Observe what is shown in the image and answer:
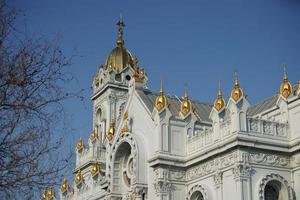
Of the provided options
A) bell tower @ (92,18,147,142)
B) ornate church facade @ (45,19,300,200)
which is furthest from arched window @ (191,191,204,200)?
bell tower @ (92,18,147,142)

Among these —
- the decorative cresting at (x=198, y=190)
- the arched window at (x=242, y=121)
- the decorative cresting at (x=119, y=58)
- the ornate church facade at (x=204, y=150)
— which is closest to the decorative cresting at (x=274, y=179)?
the ornate church facade at (x=204, y=150)

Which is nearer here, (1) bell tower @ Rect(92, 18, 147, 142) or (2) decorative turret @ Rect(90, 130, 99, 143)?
(2) decorative turret @ Rect(90, 130, 99, 143)

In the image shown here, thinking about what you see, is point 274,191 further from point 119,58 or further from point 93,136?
point 119,58

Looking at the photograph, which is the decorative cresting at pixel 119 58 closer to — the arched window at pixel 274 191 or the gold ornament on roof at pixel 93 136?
the gold ornament on roof at pixel 93 136

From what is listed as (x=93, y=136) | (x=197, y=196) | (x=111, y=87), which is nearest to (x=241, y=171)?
(x=197, y=196)

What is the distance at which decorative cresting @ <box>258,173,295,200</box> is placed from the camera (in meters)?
33.5

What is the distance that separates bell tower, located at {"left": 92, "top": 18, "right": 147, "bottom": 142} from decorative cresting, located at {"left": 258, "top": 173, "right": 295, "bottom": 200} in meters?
31.5

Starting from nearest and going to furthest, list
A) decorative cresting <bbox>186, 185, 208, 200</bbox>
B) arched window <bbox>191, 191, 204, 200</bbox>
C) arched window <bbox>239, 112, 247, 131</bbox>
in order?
1. arched window <bbox>239, 112, 247, 131</bbox>
2. decorative cresting <bbox>186, 185, 208, 200</bbox>
3. arched window <bbox>191, 191, 204, 200</bbox>

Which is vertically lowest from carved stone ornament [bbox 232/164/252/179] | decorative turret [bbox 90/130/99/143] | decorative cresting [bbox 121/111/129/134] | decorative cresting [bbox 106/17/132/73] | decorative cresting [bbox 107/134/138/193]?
carved stone ornament [bbox 232/164/252/179]

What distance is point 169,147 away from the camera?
Answer: 127ft

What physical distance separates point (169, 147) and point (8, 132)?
23480 mm

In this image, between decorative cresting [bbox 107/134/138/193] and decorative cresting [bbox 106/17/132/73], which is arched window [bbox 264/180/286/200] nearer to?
decorative cresting [bbox 107/134/138/193]

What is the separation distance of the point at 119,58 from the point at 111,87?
16.8 ft

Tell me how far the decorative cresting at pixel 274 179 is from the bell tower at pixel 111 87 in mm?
31462
